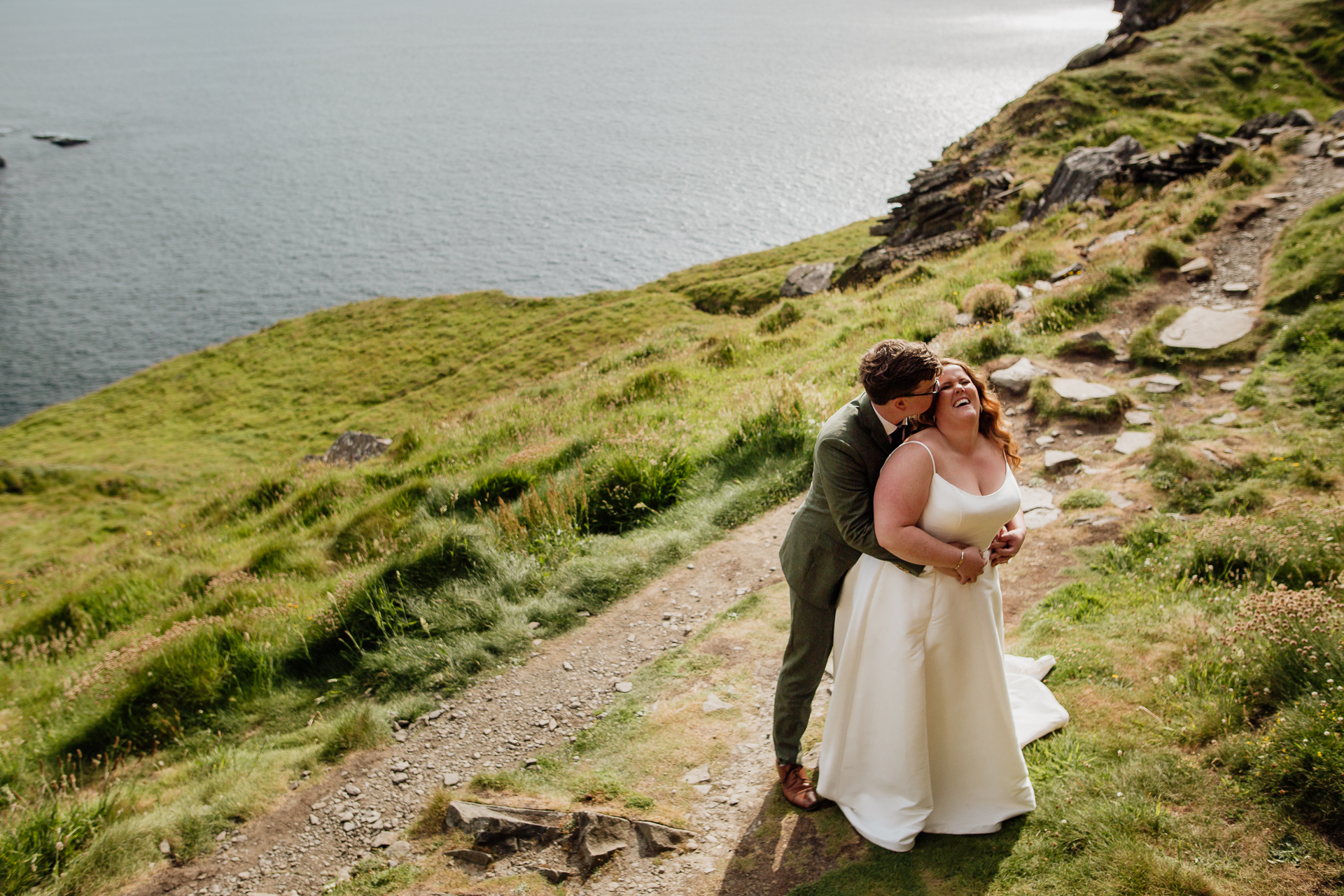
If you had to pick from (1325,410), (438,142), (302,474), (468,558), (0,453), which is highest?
(438,142)

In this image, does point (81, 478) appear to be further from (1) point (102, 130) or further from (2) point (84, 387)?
(1) point (102, 130)

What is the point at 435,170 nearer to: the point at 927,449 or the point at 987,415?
the point at 987,415

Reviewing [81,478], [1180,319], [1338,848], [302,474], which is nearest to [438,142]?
[81,478]

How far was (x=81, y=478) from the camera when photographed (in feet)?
120

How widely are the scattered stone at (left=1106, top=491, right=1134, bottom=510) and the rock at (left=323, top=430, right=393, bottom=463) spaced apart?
21.2 metres

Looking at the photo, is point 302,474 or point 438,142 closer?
point 302,474

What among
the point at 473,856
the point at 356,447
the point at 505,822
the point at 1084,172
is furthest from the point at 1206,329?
the point at 356,447

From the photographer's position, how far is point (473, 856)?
5.41m

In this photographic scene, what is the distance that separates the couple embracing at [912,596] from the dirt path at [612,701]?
58cm

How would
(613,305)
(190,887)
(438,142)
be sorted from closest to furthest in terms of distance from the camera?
(190,887), (613,305), (438,142)

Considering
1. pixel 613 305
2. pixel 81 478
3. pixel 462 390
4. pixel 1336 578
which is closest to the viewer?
pixel 1336 578

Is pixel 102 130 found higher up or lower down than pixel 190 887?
higher up

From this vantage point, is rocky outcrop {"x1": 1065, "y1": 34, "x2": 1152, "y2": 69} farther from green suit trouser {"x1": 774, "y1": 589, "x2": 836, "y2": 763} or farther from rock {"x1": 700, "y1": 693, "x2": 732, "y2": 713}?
green suit trouser {"x1": 774, "y1": 589, "x2": 836, "y2": 763}

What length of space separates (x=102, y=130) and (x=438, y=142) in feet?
188
